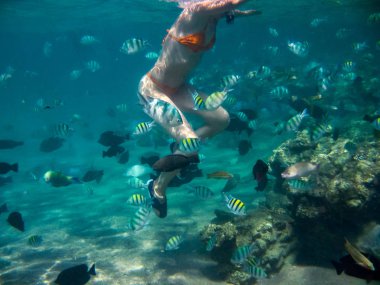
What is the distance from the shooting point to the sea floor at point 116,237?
635 centimetres

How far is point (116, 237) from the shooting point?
8.30m

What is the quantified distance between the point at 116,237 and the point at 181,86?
4.66m

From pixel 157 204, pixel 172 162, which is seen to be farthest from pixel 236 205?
pixel 172 162

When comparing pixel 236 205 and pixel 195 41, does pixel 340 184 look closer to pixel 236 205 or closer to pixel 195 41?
pixel 236 205

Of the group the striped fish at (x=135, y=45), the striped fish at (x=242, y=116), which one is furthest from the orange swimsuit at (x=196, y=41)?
the striped fish at (x=135, y=45)

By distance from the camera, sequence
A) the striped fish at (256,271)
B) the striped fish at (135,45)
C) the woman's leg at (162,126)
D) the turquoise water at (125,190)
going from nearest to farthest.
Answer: the striped fish at (256,271) → the woman's leg at (162,126) → the turquoise water at (125,190) → the striped fish at (135,45)

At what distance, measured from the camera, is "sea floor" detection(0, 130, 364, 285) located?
635 centimetres

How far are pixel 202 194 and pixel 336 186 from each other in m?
2.78

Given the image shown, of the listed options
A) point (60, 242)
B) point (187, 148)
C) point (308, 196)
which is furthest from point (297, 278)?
point (60, 242)

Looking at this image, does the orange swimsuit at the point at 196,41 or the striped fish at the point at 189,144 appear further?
the orange swimsuit at the point at 196,41

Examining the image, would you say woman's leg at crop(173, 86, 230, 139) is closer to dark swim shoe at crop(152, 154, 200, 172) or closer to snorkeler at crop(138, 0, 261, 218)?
snorkeler at crop(138, 0, 261, 218)

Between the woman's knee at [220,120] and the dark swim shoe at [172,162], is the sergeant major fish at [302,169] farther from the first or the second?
the dark swim shoe at [172,162]

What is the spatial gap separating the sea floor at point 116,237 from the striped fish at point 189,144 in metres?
2.97

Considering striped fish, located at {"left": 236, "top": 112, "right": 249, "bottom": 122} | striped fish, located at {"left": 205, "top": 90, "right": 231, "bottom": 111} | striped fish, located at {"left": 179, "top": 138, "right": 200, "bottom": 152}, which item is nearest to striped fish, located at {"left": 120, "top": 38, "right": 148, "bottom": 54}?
striped fish, located at {"left": 236, "top": 112, "right": 249, "bottom": 122}
